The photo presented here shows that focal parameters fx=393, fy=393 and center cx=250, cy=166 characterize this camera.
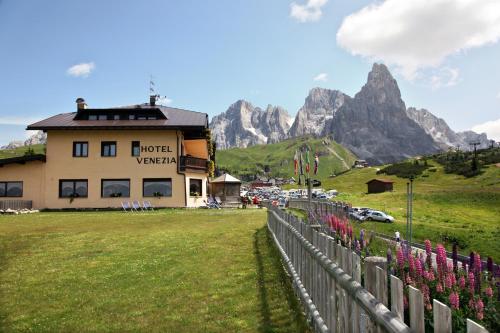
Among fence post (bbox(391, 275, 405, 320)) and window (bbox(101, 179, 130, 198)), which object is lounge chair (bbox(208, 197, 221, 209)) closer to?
window (bbox(101, 179, 130, 198))

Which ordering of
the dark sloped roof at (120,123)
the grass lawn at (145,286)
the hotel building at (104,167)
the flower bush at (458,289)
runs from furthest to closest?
1. the dark sloped roof at (120,123)
2. the hotel building at (104,167)
3. the grass lawn at (145,286)
4. the flower bush at (458,289)

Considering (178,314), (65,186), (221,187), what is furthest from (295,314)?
(221,187)

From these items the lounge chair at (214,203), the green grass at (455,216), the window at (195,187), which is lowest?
→ the green grass at (455,216)

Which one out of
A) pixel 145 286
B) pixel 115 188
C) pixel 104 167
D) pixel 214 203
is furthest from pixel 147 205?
pixel 145 286

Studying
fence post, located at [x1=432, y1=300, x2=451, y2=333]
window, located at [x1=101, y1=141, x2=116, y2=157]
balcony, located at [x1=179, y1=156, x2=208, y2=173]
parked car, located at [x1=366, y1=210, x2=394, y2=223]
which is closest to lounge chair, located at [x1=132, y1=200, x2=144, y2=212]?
balcony, located at [x1=179, y1=156, x2=208, y2=173]

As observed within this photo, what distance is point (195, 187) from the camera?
133 feet

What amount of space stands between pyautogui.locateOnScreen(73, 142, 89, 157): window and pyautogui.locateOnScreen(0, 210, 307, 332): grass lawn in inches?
931

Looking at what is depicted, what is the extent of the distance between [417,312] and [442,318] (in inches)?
7.7

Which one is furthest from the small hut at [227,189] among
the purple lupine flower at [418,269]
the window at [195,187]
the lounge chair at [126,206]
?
the purple lupine flower at [418,269]

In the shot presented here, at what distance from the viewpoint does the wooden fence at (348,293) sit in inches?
94.1

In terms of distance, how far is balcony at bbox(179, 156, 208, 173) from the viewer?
124ft

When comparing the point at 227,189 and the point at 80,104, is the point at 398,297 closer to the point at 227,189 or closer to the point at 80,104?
the point at 80,104

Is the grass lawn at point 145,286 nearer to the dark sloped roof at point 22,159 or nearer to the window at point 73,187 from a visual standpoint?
the window at point 73,187

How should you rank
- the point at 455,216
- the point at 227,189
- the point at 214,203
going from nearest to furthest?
1. the point at 214,203
2. the point at 455,216
3. the point at 227,189
